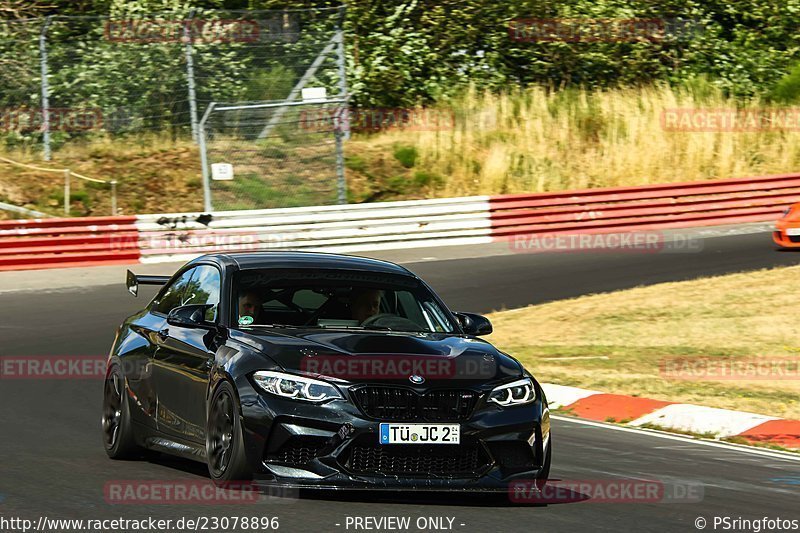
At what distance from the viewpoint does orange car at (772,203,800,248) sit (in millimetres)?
23906

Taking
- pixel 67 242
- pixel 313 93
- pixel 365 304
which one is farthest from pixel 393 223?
pixel 365 304

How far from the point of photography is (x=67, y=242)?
74.7 ft

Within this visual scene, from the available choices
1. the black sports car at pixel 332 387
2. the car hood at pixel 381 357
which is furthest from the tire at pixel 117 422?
the car hood at pixel 381 357

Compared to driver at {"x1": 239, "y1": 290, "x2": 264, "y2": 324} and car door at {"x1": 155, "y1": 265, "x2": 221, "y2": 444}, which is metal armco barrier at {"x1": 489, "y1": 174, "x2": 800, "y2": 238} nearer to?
car door at {"x1": 155, "y1": 265, "x2": 221, "y2": 444}

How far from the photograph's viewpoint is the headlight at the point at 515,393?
7484 millimetres

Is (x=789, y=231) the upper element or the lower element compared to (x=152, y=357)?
lower

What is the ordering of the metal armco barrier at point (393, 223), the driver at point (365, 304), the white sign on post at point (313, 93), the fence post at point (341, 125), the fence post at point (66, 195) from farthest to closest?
the fence post at point (66, 195), the white sign on post at point (313, 93), the fence post at point (341, 125), the metal armco barrier at point (393, 223), the driver at point (365, 304)

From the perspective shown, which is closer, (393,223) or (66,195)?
(393,223)

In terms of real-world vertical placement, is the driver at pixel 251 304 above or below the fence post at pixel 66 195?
above

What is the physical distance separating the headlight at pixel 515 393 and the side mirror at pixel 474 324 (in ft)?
2.82

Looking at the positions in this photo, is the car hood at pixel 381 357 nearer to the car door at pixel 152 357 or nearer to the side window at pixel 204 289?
the side window at pixel 204 289

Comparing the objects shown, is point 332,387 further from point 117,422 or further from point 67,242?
point 67,242

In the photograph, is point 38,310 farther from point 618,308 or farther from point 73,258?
point 618,308

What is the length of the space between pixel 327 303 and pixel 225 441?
1.31 meters
